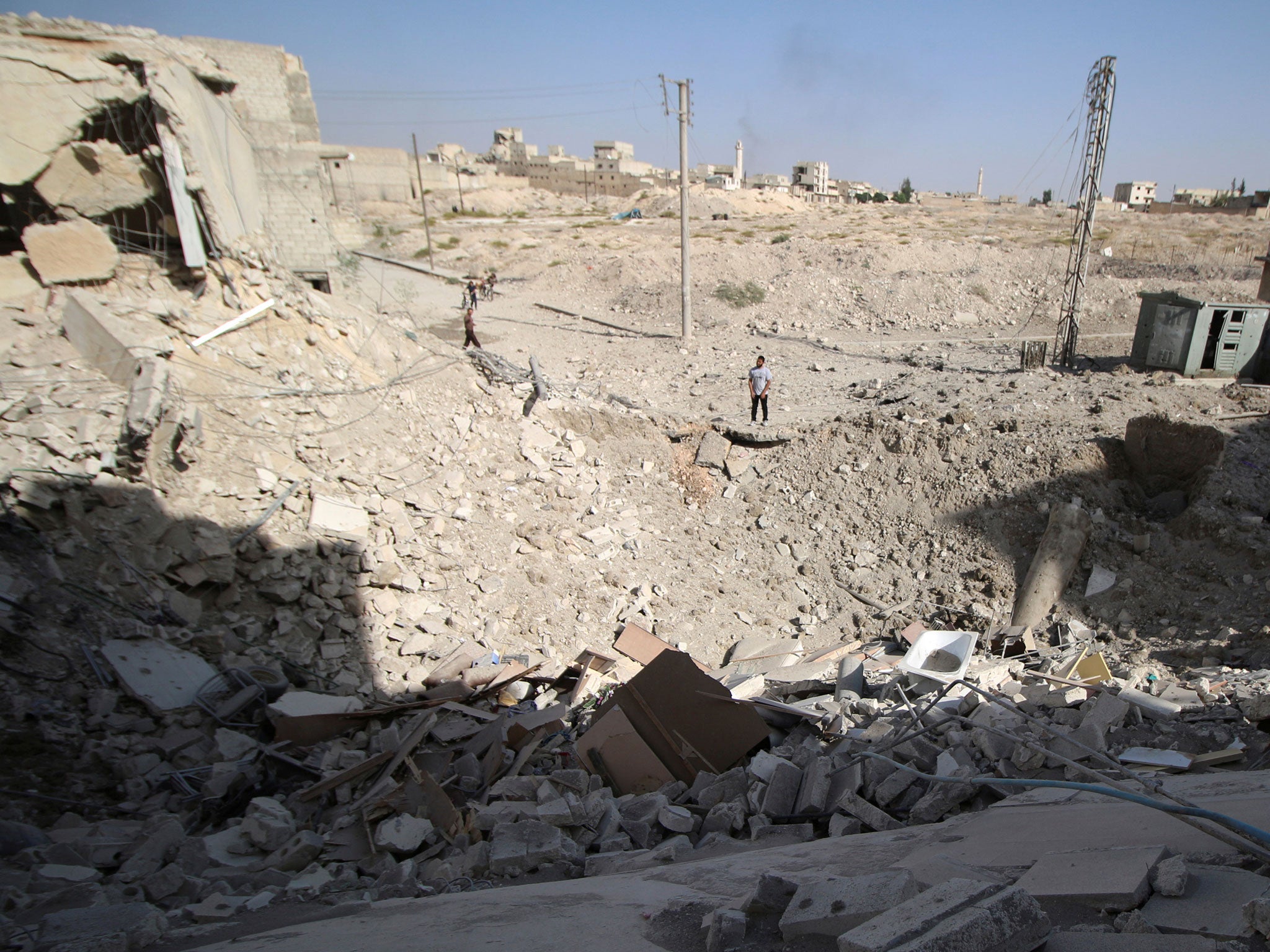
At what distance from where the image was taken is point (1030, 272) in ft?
80.8

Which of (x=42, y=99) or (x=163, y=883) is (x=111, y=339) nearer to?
(x=42, y=99)

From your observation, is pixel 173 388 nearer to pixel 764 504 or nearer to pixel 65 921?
pixel 65 921

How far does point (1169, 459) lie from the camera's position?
8750 millimetres

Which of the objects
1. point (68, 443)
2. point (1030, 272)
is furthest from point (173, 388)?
point (1030, 272)

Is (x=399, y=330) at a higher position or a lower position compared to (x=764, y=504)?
higher

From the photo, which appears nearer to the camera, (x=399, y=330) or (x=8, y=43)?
(x=8, y=43)

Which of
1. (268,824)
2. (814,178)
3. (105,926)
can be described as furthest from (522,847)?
(814,178)

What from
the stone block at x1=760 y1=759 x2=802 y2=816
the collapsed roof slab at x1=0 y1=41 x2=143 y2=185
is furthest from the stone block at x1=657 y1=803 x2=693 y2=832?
the collapsed roof slab at x1=0 y1=41 x2=143 y2=185

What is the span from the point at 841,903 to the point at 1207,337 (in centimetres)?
1541

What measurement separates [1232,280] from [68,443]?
114 ft

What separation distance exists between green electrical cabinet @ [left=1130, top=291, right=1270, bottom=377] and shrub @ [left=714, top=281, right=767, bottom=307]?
10869mm

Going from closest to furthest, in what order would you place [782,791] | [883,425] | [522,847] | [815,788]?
1. [522,847]
2. [815,788]
3. [782,791]
4. [883,425]

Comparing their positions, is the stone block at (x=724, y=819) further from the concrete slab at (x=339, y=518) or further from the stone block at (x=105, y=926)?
the concrete slab at (x=339, y=518)

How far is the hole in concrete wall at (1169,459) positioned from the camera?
8289 mm
